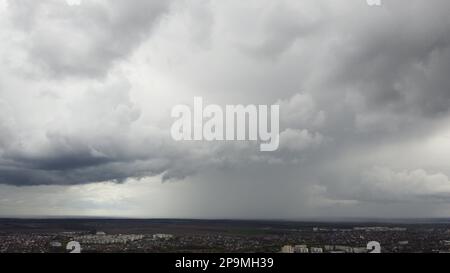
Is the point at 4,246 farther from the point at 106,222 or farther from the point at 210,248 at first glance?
the point at 210,248
